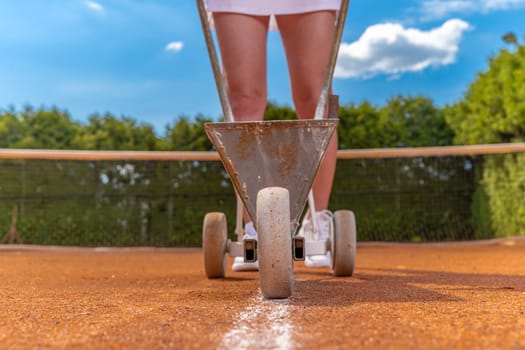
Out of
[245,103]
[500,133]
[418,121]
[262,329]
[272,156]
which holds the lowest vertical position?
[262,329]

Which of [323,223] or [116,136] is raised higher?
[116,136]

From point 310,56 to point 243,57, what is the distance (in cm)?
26

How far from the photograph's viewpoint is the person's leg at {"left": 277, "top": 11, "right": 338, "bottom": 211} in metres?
2.11

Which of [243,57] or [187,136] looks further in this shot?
[187,136]

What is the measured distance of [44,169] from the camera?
5.21 meters


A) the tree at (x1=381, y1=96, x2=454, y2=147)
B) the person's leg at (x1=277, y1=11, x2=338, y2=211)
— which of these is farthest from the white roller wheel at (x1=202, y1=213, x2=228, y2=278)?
the tree at (x1=381, y1=96, x2=454, y2=147)

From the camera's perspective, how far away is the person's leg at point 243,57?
2.04 meters

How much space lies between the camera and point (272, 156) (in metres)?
1.52

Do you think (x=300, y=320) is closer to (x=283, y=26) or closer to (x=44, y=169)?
(x=283, y=26)

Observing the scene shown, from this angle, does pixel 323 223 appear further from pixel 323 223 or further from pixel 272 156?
pixel 272 156

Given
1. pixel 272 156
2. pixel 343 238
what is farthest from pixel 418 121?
pixel 272 156

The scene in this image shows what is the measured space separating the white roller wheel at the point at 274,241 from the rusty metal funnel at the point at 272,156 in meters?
0.23

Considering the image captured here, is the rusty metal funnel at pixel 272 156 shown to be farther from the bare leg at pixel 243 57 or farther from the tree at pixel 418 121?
the tree at pixel 418 121

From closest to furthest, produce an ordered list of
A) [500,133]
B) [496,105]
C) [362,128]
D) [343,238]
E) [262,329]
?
1. [262,329]
2. [343,238]
3. [496,105]
4. [500,133]
5. [362,128]
